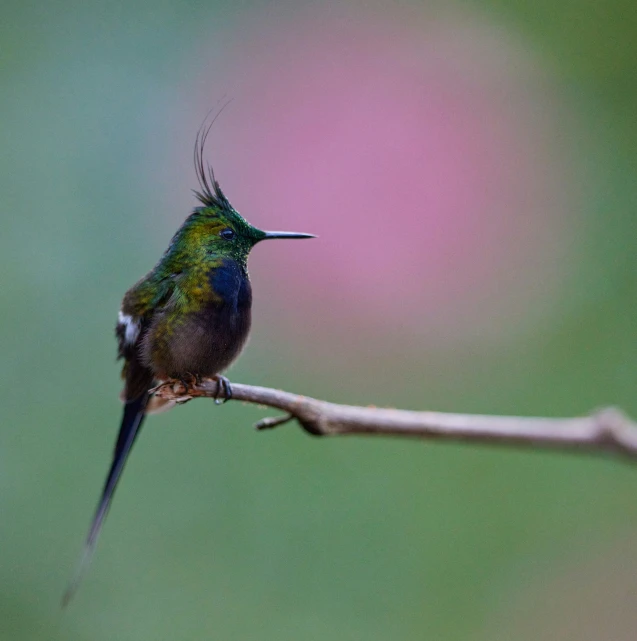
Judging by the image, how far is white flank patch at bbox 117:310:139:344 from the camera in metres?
1.60

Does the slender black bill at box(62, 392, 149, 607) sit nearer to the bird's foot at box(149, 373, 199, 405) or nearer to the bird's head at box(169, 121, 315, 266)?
the bird's foot at box(149, 373, 199, 405)

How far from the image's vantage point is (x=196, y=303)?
1489mm

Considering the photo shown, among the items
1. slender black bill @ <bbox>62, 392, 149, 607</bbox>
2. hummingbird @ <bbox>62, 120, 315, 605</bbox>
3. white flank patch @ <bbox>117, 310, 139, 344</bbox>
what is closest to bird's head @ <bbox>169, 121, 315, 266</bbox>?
hummingbird @ <bbox>62, 120, 315, 605</bbox>

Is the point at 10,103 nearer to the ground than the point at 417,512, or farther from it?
farther from it

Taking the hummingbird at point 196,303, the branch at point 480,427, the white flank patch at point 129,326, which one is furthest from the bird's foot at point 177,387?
the branch at point 480,427

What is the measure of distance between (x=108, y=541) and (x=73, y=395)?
524 millimetres

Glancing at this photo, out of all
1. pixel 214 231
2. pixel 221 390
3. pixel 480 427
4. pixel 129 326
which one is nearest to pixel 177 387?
pixel 221 390

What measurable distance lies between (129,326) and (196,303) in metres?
0.22

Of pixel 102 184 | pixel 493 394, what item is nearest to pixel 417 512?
pixel 493 394

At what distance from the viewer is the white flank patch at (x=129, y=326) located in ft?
5.24

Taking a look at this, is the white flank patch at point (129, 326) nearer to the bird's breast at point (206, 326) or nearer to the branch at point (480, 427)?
→ the bird's breast at point (206, 326)

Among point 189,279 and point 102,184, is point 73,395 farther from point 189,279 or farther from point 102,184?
point 189,279

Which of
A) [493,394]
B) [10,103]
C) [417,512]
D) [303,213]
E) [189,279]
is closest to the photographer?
[189,279]

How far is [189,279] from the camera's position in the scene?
1.52m
